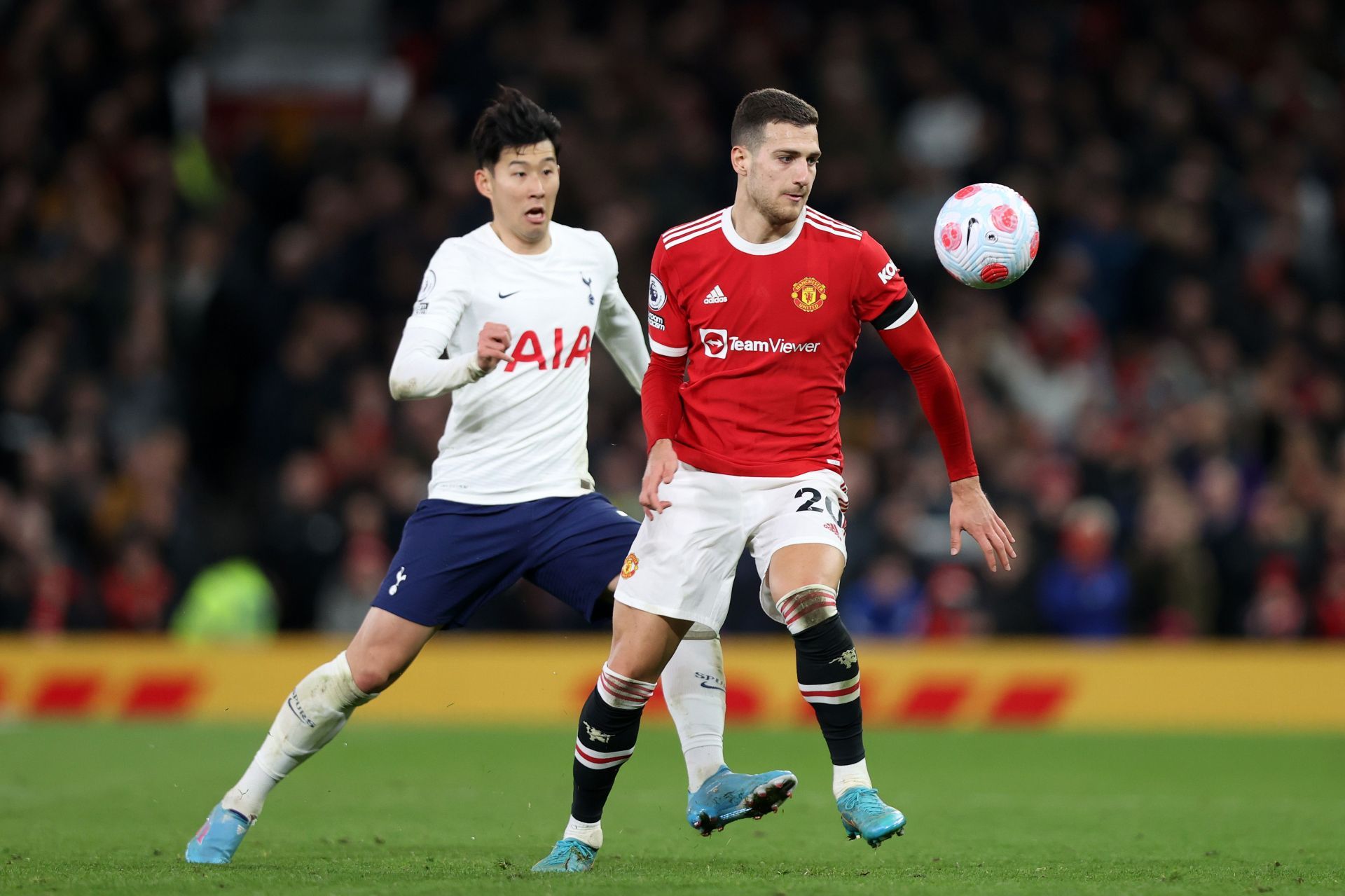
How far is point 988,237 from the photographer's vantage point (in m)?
6.27

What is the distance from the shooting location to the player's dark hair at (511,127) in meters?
6.79

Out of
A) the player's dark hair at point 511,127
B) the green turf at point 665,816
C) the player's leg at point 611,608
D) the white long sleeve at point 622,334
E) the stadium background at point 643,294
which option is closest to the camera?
the green turf at point 665,816

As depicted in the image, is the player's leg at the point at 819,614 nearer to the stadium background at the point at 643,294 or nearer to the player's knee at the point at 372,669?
the player's knee at the point at 372,669

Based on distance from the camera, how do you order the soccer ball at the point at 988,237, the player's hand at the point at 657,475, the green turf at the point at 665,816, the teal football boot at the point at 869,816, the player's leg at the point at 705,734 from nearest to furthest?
1. the teal football boot at the point at 869,816
2. the green turf at the point at 665,816
3. the player's hand at the point at 657,475
4. the soccer ball at the point at 988,237
5. the player's leg at the point at 705,734

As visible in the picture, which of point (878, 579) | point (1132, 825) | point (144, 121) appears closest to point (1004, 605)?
point (878, 579)

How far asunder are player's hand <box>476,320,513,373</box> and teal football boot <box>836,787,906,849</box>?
6.10 ft

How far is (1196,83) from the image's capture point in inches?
656

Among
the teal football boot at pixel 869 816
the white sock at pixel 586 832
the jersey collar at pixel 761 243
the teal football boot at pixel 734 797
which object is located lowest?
the white sock at pixel 586 832

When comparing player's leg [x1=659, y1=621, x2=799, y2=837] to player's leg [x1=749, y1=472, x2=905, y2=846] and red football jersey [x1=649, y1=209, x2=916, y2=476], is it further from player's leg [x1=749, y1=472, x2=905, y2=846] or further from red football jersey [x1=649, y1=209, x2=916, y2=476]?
red football jersey [x1=649, y1=209, x2=916, y2=476]

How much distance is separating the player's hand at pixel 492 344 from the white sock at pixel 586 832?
1.65 meters

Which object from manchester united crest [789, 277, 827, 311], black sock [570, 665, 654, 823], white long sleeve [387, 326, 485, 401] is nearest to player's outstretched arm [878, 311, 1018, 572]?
manchester united crest [789, 277, 827, 311]

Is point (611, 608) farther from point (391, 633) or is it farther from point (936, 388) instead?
point (936, 388)

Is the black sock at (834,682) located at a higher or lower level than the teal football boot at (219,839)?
higher

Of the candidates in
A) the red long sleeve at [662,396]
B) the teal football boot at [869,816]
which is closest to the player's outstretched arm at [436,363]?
the red long sleeve at [662,396]
